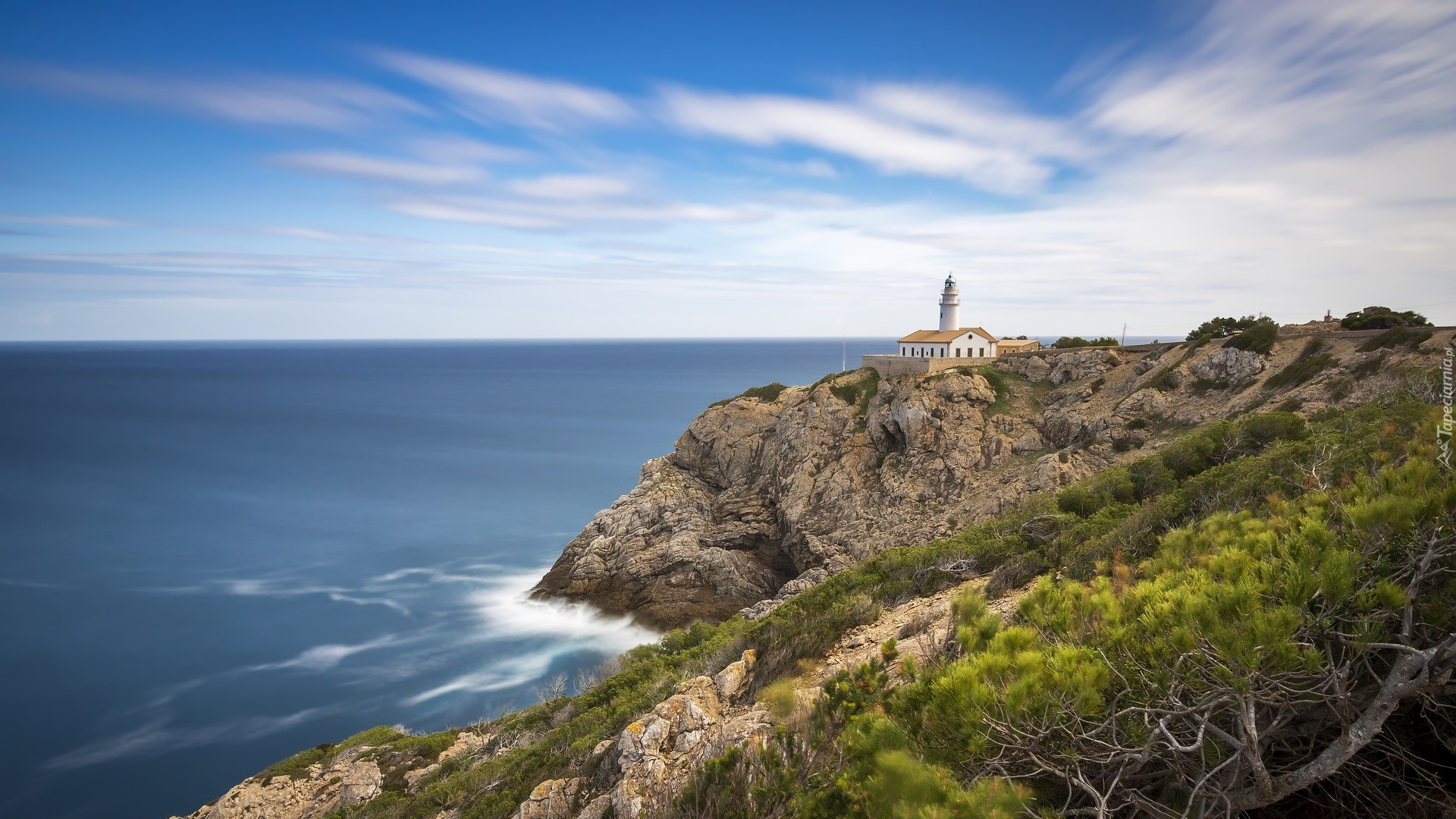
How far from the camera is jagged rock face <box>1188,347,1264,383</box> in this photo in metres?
31.1

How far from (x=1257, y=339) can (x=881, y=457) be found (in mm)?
19097

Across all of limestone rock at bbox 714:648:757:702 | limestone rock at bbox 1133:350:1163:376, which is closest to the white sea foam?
limestone rock at bbox 714:648:757:702

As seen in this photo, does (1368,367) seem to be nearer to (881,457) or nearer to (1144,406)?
(1144,406)

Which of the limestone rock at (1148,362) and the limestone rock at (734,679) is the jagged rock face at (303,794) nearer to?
the limestone rock at (734,679)

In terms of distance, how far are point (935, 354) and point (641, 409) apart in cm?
5960

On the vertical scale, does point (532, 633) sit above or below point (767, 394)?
below

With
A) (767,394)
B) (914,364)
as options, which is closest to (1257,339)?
(914,364)

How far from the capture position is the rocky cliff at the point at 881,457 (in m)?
30.8

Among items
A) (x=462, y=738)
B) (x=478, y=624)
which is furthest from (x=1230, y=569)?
(x=478, y=624)

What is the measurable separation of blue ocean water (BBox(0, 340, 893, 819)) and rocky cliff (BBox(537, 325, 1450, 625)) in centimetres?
488

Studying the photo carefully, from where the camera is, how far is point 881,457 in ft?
128

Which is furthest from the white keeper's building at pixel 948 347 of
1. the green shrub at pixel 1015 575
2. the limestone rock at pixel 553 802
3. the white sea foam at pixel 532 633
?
the limestone rock at pixel 553 802

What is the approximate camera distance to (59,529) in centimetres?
4734

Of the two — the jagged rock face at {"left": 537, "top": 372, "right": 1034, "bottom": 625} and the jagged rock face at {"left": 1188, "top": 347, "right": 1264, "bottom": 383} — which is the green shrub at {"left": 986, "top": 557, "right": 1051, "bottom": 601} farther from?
the jagged rock face at {"left": 1188, "top": 347, "right": 1264, "bottom": 383}
